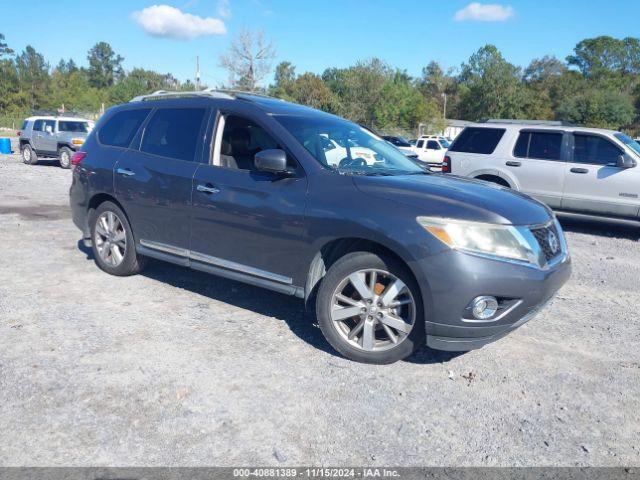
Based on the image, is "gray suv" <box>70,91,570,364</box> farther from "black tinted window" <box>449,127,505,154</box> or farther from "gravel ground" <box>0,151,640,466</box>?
"black tinted window" <box>449,127,505,154</box>

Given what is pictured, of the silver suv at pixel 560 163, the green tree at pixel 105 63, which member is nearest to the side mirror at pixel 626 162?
the silver suv at pixel 560 163

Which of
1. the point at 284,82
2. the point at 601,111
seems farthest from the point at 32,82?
the point at 601,111

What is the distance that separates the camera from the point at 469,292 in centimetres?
346

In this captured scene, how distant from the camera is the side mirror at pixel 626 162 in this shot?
9.03 meters

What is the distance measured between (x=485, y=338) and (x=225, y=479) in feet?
6.23

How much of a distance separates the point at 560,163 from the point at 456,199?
685 centimetres

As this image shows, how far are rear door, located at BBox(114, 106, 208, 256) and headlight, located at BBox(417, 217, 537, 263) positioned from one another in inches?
89.1

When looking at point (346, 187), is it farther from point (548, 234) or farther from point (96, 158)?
point (96, 158)

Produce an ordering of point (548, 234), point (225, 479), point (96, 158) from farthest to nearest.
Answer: point (96, 158)
point (548, 234)
point (225, 479)

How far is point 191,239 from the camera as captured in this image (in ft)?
15.8

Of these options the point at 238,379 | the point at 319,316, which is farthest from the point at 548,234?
the point at 238,379

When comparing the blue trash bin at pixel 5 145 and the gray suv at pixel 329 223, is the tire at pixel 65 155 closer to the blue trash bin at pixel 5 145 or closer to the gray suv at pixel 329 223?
the blue trash bin at pixel 5 145

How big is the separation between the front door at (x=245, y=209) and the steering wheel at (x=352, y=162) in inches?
16.3

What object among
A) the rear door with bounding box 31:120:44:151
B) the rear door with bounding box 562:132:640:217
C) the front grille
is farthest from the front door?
the rear door with bounding box 31:120:44:151
